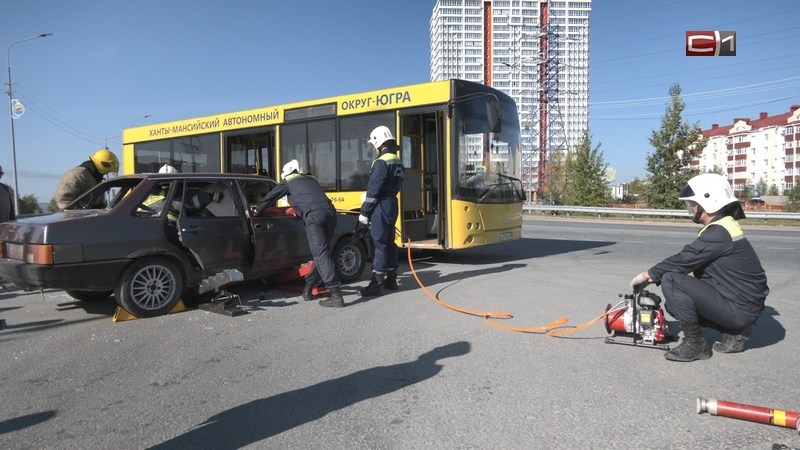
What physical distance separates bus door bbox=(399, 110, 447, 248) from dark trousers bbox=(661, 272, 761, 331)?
573 cm

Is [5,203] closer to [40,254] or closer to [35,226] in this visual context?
[35,226]

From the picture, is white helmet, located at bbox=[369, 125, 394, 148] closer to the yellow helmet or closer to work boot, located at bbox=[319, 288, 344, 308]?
work boot, located at bbox=[319, 288, 344, 308]

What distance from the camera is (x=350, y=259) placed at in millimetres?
8008

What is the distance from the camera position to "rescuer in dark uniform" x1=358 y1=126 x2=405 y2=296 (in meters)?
7.01

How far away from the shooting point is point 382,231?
23.5 ft

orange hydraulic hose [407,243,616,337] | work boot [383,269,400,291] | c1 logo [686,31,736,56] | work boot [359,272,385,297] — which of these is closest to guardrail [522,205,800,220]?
c1 logo [686,31,736,56]

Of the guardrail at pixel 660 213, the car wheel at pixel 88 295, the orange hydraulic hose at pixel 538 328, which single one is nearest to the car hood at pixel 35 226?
the car wheel at pixel 88 295

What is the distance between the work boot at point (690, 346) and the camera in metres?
4.17

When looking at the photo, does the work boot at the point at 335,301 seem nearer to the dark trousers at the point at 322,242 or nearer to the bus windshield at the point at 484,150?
the dark trousers at the point at 322,242

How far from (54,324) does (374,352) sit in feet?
12.3

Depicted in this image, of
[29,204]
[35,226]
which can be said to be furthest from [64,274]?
[29,204]

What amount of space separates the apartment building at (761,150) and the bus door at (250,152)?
78.6 m

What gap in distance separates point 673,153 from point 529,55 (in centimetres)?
5001

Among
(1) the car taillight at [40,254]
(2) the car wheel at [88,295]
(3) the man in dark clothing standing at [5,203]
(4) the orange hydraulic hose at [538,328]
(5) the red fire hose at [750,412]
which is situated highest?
(3) the man in dark clothing standing at [5,203]
